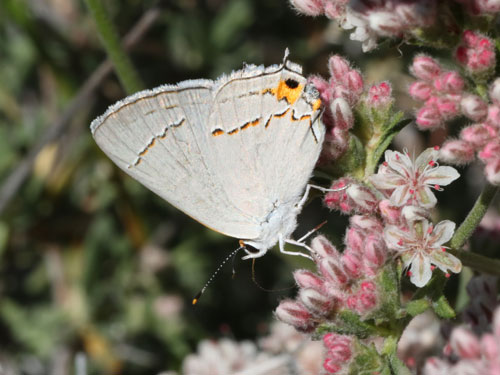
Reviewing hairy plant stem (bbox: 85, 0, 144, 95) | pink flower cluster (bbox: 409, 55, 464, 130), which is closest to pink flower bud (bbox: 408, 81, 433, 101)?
pink flower cluster (bbox: 409, 55, 464, 130)

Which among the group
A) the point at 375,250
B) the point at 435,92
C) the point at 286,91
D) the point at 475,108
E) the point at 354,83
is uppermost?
the point at 286,91

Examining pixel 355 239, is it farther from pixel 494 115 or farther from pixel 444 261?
pixel 494 115

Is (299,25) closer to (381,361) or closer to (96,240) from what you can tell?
(96,240)

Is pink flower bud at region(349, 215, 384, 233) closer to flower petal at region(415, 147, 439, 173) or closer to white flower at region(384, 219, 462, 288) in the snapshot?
white flower at region(384, 219, 462, 288)

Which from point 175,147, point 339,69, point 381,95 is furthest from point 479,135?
point 175,147

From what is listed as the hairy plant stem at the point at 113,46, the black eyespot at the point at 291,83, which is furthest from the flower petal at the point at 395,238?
the hairy plant stem at the point at 113,46

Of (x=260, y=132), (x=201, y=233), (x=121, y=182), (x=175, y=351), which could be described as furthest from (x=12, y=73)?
(x=260, y=132)

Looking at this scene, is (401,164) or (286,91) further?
(286,91)
